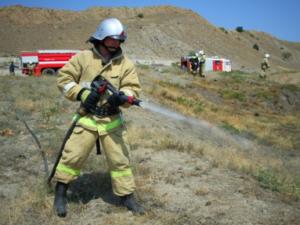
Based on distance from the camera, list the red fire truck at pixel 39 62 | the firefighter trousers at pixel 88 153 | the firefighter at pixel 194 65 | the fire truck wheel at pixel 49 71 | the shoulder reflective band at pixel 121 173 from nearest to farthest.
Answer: the firefighter trousers at pixel 88 153 → the shoulder reflective band at pixel 121 173 → the fire truck wheel at pixel 49 71 → the red fire truck at pixel 39 62 → the firefighter at pixel 194 65

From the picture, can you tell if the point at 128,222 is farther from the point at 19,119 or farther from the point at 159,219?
the point at 19,119

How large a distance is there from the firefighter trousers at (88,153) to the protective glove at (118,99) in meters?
0.35

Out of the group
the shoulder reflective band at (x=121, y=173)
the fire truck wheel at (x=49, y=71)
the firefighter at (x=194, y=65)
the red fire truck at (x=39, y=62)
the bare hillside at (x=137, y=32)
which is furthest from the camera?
the bare hillside at (x=137, y=32)

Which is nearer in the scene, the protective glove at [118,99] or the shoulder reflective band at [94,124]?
the protective glove at [118,99]

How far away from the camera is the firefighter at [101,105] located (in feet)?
14.3

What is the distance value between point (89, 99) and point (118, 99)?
282 mm

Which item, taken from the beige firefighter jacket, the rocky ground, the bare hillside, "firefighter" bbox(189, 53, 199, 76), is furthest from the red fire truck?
the bare hillside

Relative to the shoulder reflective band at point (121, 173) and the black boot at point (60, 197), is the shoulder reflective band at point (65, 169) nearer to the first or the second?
the black boot at point (60, 197)

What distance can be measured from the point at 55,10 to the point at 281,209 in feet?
238

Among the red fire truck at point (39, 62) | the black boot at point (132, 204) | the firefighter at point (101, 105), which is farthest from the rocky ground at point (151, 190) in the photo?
the red fire truck at point (39, 62)

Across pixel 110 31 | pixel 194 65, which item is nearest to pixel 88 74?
pixel 110 31

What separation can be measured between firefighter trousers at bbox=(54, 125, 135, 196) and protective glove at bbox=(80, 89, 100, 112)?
0.26m

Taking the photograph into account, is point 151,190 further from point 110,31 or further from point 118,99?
point 110,31

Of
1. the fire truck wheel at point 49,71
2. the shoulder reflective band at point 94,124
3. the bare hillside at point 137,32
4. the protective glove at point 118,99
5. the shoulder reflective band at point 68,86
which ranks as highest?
the bare hillside at point 137,32
